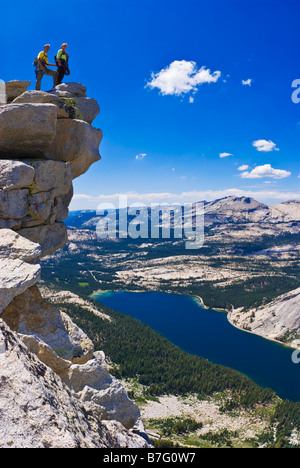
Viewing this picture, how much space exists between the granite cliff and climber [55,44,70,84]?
999 mm

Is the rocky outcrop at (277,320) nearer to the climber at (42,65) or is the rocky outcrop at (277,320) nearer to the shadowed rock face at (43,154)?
the shadowed rock face at (43,154)

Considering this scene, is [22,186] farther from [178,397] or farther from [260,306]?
[260,306]

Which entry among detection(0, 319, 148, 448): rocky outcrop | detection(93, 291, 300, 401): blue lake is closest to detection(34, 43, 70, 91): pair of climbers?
detection(0, 319, 148, 448): rocky outcrop

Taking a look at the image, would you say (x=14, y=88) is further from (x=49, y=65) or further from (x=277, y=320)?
(x=277, y=320)

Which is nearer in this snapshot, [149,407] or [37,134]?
[37,134]

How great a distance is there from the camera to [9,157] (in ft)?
52.8

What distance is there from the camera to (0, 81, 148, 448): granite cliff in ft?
22.0

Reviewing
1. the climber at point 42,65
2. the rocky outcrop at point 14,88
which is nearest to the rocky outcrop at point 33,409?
the rocky outcrop at point 14,88

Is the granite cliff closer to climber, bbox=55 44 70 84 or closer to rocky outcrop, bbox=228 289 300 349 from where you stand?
climber, bbox=55 44 70 84

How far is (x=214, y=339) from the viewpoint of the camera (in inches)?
4574

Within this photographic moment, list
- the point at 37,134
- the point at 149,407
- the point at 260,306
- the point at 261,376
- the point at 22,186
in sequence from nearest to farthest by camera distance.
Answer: the point at 22,186 → the point at 37,134 → the point at 149,407 → the point at 261,376 → the point at 260,306
